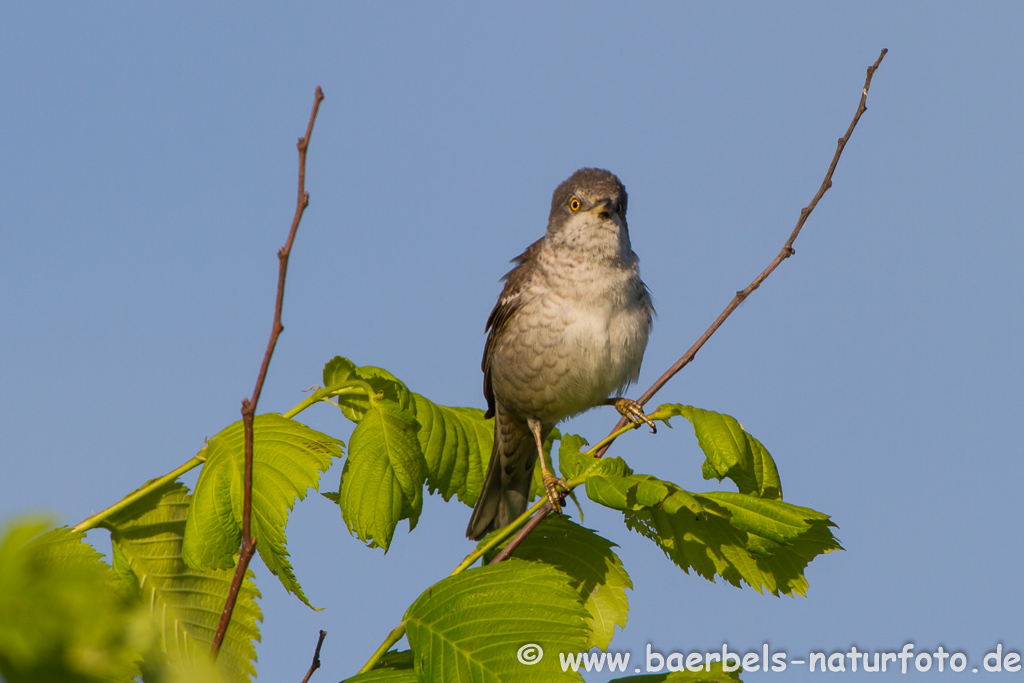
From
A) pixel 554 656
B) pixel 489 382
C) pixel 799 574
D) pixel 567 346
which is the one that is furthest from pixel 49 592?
pixel 489 382

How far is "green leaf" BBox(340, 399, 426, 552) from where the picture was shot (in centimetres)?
296

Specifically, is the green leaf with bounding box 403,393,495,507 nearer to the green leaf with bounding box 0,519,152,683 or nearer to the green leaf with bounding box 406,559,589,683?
the green leaf with bounding box 406,559,589,683

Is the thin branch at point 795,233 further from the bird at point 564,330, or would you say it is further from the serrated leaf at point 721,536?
the bird at point 564,330

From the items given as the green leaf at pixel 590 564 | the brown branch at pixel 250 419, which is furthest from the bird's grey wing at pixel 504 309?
the brown branch at pixel 250 419

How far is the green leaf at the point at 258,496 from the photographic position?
272cm

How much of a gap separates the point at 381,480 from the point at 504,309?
3625 millimetres

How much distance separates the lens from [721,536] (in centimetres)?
304

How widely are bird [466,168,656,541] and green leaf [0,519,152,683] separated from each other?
484cm

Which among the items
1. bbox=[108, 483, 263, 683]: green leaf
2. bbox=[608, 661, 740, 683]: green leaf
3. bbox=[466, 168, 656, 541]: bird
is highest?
bbox=[466, 168, 656, 541]: bird

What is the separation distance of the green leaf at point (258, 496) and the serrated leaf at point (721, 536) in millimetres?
937

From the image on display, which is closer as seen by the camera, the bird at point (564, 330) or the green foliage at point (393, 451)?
the green foliage at point (393, 451)

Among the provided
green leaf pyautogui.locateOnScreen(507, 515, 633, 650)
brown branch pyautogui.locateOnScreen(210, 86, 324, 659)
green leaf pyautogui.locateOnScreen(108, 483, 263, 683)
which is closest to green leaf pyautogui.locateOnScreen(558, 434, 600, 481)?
green leaf pyautogui.locateOnScreen(507, 515, 633, 650)

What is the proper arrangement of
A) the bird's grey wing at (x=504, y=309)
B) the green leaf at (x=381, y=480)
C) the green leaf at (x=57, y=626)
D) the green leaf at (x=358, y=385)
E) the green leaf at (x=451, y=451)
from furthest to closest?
1. the bird's grey wing at (x=504, y=309)
2. the green leaf at (x=451, y=451)
3. the green leaf at (x=358, y=385)
4. the green leaf at (x=381, y=480)
5. the green leaf at (x=57, y=626)

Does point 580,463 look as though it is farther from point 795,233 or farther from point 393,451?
point 795,233
